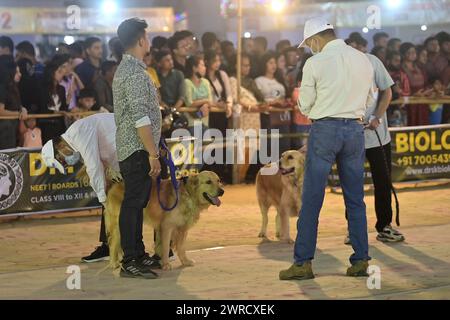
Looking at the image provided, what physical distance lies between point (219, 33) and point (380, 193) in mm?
14248

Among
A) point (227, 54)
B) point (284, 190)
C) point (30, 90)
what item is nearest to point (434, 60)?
point (227, 54)

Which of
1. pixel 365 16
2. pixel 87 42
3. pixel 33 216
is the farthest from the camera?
pixel 365 16

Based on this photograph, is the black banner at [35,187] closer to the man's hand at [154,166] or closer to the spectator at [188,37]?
the spectator at [188,37]

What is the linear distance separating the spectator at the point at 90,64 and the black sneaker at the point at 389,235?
5.47 metres

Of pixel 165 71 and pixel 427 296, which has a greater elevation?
pixel 165 71

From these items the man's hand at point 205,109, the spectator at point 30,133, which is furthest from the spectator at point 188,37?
the spectator at point 30,133

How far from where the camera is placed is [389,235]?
9055 mm

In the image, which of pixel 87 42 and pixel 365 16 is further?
pixel 365 16

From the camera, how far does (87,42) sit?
1374 centimetres

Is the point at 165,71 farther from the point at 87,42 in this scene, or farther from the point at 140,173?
the point at 140,173

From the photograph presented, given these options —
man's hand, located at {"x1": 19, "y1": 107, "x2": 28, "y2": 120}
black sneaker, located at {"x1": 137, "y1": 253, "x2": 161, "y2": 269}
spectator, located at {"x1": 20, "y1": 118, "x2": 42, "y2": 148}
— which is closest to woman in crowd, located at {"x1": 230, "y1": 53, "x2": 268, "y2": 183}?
spectator, located at {"x1": 20, "y1": 118, "x2": 42, "y2": 148}

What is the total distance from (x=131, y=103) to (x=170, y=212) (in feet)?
4.10

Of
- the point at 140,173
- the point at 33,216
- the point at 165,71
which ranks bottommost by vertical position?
the point at 33,216

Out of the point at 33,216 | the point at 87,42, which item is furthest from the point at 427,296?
the point at 87,42
